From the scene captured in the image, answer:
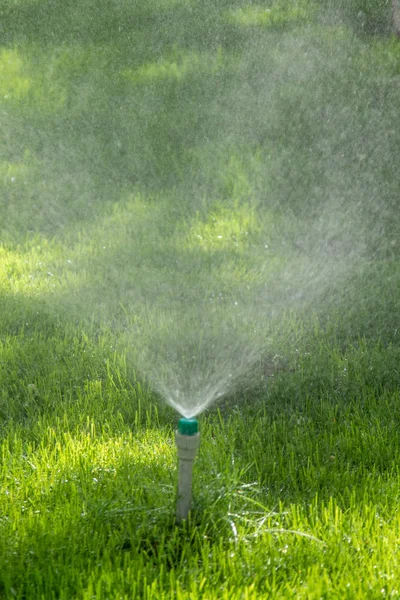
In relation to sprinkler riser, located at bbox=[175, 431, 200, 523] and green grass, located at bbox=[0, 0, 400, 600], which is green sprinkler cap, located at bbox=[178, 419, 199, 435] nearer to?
sprinkler riser, located at bbox=[175, 431, 200, 523]

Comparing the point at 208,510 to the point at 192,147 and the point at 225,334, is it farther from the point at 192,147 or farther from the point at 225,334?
the point at 192,147

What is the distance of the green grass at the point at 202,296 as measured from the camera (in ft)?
7.00

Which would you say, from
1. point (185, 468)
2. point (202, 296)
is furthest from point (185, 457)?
point (202, 296)

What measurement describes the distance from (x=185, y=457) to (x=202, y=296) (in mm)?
2134

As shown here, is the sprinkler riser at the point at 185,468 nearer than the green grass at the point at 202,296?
Yes

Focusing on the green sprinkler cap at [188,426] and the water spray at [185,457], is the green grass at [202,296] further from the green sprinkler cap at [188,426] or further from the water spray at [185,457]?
the green sprinkler cap at [188,426]

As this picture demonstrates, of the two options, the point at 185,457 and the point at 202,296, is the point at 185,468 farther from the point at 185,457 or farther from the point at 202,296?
the point at 202,296

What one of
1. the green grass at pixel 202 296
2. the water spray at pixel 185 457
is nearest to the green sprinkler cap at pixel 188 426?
the water spray at pixel 185 457

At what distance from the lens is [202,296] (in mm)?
4145

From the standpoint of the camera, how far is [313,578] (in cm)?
197

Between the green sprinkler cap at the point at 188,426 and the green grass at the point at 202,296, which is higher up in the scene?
the green sprinkler cap at the point at 188,426

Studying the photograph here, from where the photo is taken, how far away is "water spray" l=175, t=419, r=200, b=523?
6.63ft

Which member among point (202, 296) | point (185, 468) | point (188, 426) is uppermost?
point (188, 426)

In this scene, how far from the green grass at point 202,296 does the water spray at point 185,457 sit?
0.20ft
